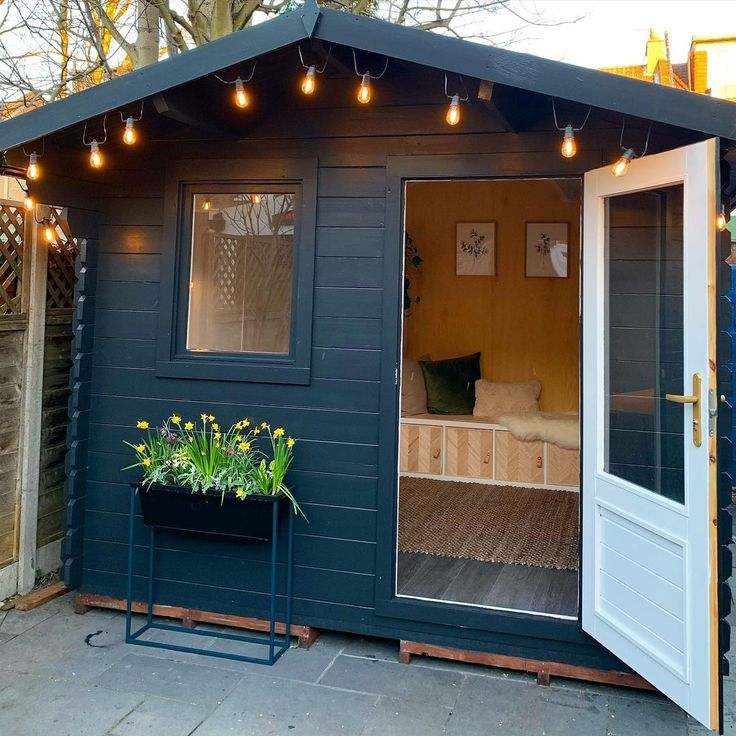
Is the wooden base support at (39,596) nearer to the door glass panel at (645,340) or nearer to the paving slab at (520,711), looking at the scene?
the paving slab at (520,711)

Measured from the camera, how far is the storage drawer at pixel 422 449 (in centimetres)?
543

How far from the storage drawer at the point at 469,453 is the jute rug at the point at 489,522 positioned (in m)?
0.12

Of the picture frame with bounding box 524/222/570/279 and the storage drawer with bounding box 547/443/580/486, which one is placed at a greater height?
the picture frame with bounding box 524/222/570/279

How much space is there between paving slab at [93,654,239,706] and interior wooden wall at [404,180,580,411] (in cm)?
366

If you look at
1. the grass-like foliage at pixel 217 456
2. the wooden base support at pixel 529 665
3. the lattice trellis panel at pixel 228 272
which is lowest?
the wooden base support at pixel 529 665

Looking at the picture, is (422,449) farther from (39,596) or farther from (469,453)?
(39,596)

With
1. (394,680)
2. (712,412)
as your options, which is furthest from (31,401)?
(712,412)

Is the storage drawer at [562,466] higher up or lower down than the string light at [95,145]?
lower down

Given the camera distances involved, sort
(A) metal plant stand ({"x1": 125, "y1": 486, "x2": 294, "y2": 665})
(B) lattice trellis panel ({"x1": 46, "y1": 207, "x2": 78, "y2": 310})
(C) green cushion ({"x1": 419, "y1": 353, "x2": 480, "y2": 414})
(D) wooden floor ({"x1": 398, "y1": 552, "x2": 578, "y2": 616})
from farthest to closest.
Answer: (C) green cushion ({"x1": 419, "y1": 353, "x2": 480, "y2": 414}) < (B) lattice trellis panel ({"x1": 46, "y1": 207, "x2": 78, "y2": 310}) < (D) wooden floor ({"x1": 398, "y1": 552, "x2": 578, "y2": 616}) < (A) metal plant stand ({"x1": 125, "y1": 486, "x2": 294, "y2": 665})

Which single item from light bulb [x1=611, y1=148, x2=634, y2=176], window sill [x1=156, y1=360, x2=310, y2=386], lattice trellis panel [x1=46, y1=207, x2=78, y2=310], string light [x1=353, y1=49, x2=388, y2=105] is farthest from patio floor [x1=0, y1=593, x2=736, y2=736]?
string light [x1=353, y1=49, x2=388, y2=105]

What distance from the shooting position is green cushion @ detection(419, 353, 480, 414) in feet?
18.4

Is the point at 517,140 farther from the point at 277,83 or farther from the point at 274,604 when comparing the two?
the point at 274,604

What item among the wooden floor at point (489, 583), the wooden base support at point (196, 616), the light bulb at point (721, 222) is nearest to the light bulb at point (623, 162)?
the light bulb at point (721, 222)

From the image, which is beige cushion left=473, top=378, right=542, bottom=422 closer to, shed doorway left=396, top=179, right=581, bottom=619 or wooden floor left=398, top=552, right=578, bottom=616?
shed doorway left=396, top=179, right=581, bottom=619
